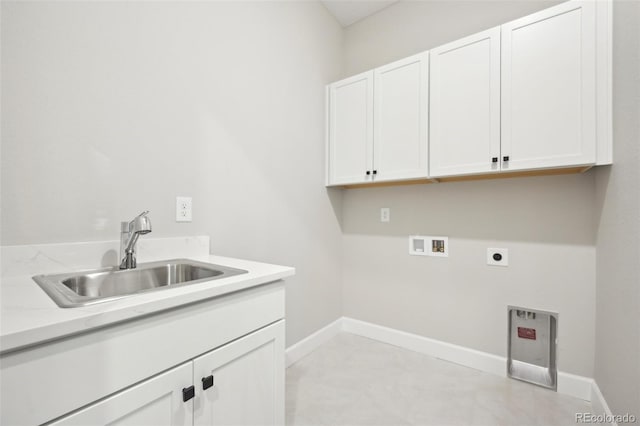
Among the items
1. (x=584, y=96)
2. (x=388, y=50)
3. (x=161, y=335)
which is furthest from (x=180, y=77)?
(x=584, y=96)

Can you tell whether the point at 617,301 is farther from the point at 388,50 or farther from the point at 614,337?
the point at 388,50

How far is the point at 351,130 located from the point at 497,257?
1.39 meters

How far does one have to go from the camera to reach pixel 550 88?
59.2 inches

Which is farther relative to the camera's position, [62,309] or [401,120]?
[401,120]

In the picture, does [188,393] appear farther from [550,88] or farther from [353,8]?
[353,8]

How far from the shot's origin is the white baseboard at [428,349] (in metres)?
1.63

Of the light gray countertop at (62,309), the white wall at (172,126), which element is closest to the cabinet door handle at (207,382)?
the light gray countertop at (62,309)

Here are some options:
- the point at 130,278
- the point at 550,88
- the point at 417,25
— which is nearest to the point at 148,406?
the point at 130,278

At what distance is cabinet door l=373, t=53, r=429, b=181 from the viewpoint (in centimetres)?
190

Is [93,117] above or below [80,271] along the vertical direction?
above

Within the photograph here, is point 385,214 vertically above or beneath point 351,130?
Answer: beneath

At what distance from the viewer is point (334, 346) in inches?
88.2

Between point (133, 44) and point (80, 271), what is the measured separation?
3.13 feet

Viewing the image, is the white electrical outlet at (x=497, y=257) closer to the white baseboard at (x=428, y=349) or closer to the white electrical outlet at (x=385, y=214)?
the white baseboard at (x=428, y=349)
